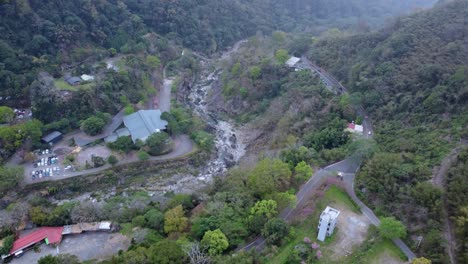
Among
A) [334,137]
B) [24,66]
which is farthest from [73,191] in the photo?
[334,137]

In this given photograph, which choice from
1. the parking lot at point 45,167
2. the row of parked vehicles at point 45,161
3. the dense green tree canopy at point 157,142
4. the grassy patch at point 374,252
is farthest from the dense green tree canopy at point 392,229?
the row of parked vehicles at point 45,161

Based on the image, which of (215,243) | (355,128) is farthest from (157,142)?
(355,128)

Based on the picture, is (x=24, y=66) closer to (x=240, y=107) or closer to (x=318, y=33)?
(x=240, y=107)

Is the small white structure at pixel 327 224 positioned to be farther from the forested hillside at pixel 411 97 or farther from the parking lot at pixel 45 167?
the parking lot at pixel 45 167

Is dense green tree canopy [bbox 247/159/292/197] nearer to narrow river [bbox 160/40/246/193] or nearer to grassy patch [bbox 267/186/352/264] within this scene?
grassy patch [bbox 267/186/352/264]

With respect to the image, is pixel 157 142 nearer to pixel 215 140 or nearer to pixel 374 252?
pixel 215 140

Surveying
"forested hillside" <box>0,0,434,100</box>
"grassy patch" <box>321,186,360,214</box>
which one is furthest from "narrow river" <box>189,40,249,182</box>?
"grassy patch" <box>321,186,360,214</box>
